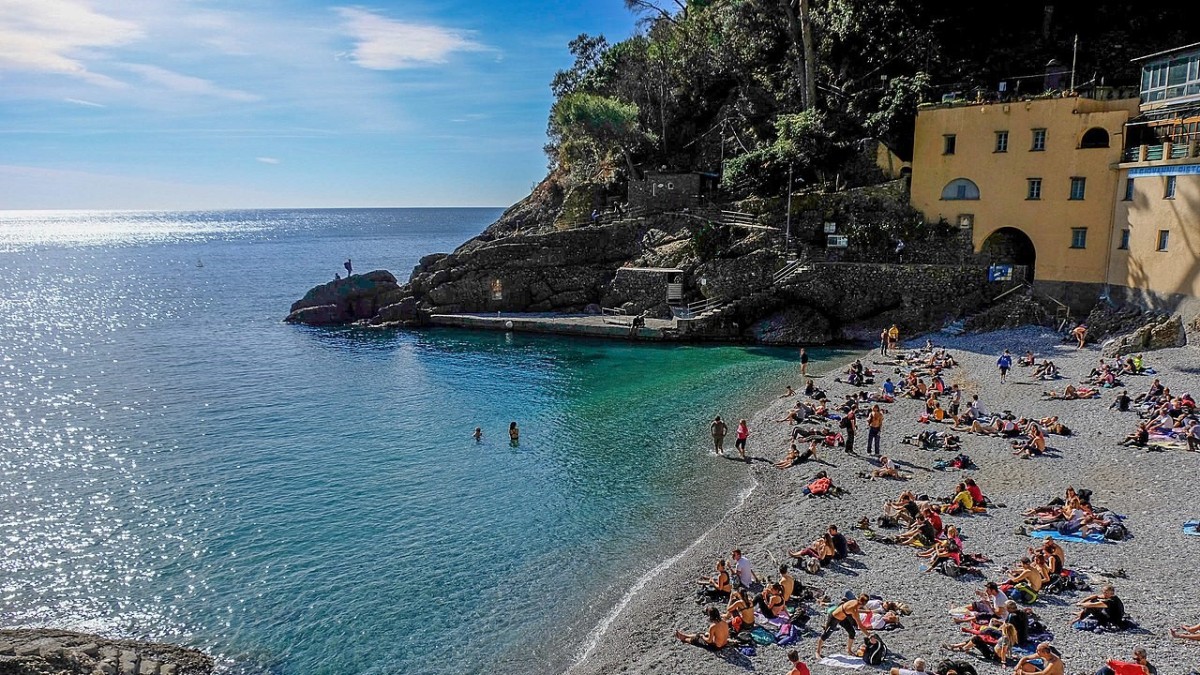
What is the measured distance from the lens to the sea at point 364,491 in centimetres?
1677

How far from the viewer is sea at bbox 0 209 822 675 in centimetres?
1677

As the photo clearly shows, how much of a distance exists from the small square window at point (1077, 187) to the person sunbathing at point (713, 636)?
35.1 m

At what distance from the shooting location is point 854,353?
4003 cm

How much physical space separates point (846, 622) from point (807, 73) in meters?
46.1

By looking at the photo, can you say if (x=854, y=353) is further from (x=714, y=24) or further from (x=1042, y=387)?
(x=714, y=24)

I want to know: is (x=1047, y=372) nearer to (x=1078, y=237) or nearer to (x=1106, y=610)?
(x=1078, y=237)

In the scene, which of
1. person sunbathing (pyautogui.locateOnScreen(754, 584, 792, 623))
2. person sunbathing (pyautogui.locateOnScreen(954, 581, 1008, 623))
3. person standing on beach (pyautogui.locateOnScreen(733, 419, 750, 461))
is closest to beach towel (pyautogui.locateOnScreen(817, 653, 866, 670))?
person sunbathing (pyautogui.locateOnScreen(754, 584, 792, 623))

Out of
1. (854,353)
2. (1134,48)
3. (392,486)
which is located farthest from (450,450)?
(1134,48)

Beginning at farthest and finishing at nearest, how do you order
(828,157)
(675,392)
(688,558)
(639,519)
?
(828,157) < (675,392) < (639,519) < (688,558)

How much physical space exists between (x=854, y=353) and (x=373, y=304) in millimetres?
37079

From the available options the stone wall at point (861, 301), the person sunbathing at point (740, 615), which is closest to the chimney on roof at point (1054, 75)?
the stone wall at point (861, 301)

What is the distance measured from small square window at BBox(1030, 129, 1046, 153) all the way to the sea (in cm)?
1723

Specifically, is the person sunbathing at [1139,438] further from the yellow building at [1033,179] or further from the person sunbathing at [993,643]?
the yellow building at [1033,179]

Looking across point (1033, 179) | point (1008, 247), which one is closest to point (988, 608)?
point (1033, 179)
